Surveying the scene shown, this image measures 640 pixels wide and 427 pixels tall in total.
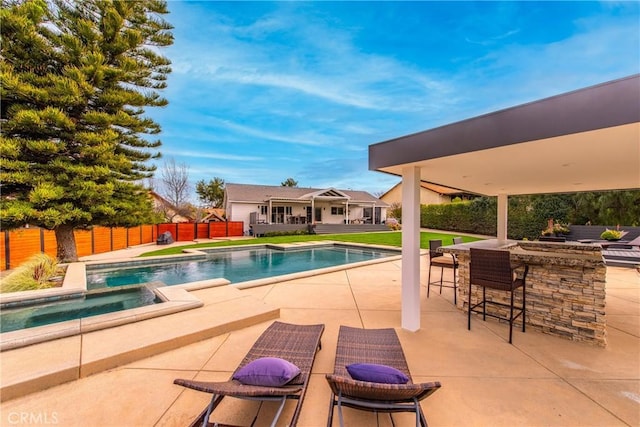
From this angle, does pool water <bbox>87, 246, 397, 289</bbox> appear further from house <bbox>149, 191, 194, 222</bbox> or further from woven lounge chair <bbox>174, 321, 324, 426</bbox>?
house <bbox>149, 191, 194, 222</bbox>

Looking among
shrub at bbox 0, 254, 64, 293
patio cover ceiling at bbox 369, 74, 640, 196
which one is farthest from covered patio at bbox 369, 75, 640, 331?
shrub at bbox 0, 254, 64, 293

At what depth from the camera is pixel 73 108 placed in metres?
9.52

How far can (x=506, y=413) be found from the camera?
247 cm

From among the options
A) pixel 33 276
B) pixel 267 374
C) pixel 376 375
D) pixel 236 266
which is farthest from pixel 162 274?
pixel 376 375

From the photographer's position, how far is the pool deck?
2.45m

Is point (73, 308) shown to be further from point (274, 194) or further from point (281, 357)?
point (274, 194)

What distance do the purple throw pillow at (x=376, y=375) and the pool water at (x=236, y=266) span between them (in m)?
7.25

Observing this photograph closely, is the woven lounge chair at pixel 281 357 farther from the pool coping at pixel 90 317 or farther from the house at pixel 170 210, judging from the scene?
the house at pixel 170 210

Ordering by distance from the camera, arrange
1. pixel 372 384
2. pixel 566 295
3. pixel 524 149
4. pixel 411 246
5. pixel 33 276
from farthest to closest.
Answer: pixel 33 276, pixel 411 246, pixel 566 295, pixel 524 149, pixel 372 384

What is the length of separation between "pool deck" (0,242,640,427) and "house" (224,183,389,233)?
2080 centimetres

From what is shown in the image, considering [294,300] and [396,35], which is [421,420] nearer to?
[294,300]

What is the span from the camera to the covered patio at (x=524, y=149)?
2361 millimetres

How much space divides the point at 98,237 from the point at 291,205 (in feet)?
53.6

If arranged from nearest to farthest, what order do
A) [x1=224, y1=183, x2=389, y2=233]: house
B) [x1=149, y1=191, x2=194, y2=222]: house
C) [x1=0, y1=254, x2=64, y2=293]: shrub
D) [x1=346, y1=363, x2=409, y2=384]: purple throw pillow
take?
[x1=346, y1=363, x2=409, y2=384]: purple throw pillow, [x1=0, y1=254, x2=64, y2=293]: shrub, [x1=224, y1=183, x2=389, y2=233]: house, [x1=149, y1=191, x2=194, y2=222]: house
